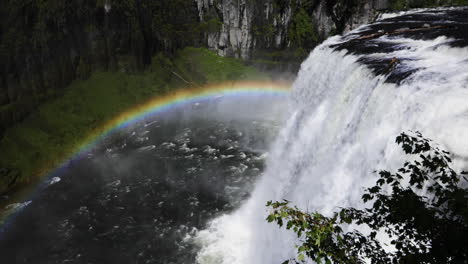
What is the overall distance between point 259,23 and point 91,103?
28600mm

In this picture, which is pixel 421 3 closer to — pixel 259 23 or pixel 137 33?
pixel 259 23

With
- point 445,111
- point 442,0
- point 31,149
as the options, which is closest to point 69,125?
point 31,149

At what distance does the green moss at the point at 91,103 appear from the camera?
2744 cm

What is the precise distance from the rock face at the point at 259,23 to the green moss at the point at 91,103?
263 cm

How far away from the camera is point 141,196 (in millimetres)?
22531

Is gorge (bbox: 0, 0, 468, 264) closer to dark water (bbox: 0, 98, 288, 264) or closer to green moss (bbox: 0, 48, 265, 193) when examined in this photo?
dark water (bbox: 0, 98, 288, 264)

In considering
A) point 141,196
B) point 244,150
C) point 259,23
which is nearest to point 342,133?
point 141,196

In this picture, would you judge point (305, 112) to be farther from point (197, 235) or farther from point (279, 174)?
Result: point (197, 235)

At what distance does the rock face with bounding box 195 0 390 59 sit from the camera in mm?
47656

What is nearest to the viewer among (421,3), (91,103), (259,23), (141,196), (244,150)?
(141,196)

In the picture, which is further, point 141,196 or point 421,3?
point 421,3

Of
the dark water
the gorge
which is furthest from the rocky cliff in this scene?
the dark water

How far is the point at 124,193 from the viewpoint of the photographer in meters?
23.1

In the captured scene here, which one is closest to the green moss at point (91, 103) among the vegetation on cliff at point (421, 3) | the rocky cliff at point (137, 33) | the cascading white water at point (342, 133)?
the rocky cliff at point (137, 33)
